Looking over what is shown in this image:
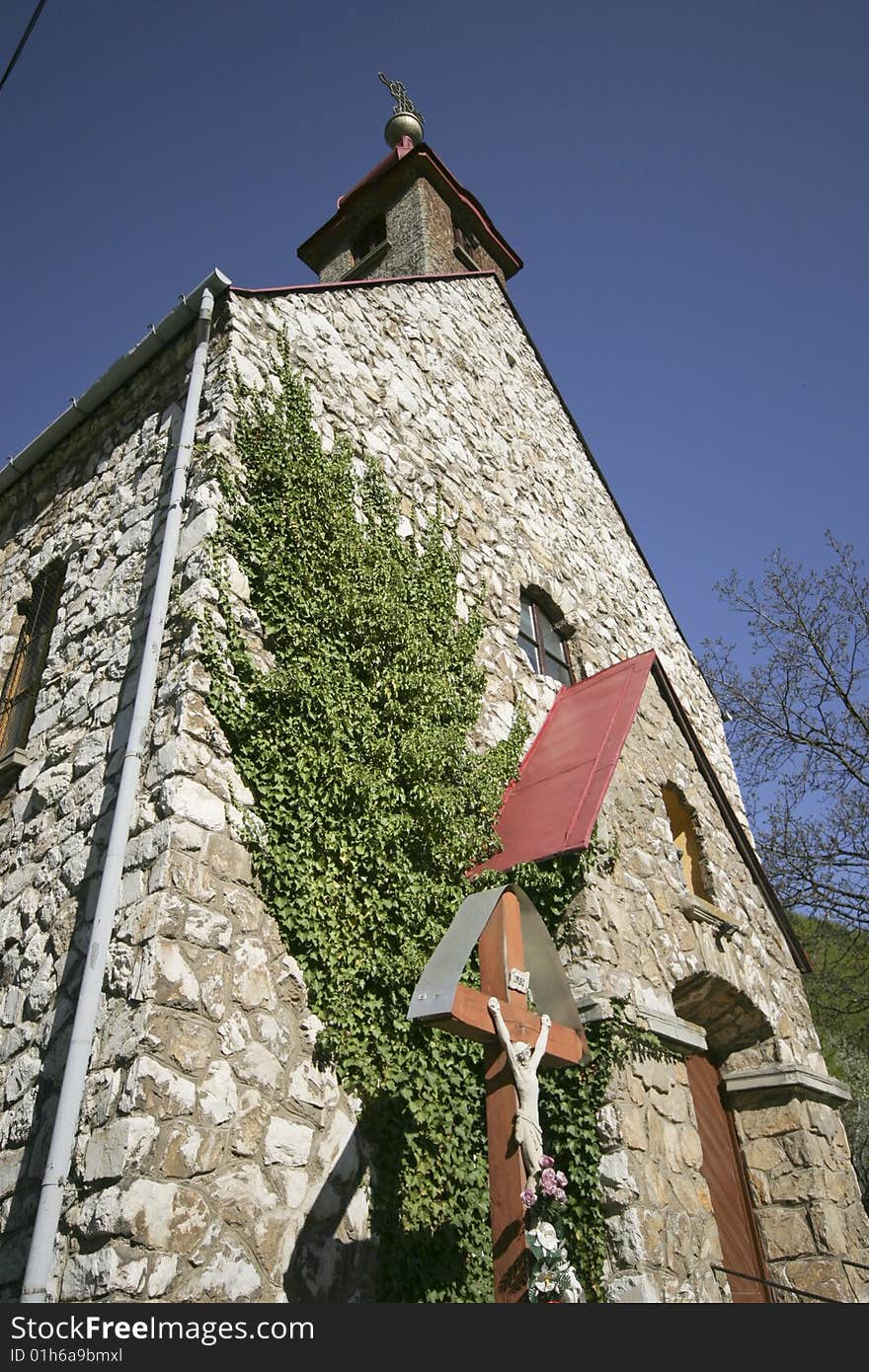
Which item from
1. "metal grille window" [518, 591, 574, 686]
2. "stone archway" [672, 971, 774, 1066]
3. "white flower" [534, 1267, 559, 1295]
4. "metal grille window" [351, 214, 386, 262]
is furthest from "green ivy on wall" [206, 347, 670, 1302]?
"metal grille window" [351, 214, 386, 262]

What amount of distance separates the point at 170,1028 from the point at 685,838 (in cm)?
475

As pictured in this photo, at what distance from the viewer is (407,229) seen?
42.8 feet

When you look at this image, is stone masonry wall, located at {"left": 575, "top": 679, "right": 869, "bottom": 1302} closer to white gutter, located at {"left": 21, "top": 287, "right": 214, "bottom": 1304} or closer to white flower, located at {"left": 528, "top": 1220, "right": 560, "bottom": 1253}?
white flower, located at {"left": 528, "top": 1220, "right": 560, "bottom": 1253}

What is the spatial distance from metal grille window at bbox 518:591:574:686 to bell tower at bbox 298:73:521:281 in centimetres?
621

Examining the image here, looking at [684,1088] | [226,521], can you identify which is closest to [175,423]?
[226,521]

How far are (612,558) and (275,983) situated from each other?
786 cm

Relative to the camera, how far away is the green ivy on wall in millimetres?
4457

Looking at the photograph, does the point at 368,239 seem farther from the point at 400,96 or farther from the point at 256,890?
the point at 256,890

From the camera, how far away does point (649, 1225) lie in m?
4.24

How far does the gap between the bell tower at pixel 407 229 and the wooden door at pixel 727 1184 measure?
10.6 metres

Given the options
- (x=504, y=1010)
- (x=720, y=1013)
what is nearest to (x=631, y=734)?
(x=720, y=1013)

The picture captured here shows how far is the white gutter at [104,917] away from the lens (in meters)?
3.49

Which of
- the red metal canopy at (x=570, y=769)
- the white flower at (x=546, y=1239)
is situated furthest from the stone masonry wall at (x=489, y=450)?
the white flower at (x=546, y=1239)

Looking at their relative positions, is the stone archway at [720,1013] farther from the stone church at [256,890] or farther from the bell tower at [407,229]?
the bell tower at [407,229]
